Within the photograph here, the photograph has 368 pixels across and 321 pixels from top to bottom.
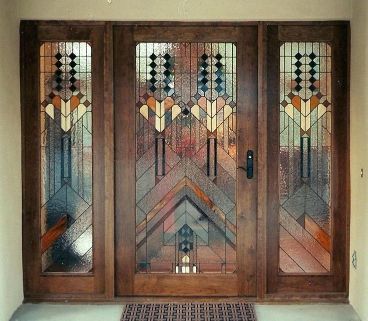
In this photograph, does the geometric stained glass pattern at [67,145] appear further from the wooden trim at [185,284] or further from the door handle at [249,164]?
the door handle at [249,164]

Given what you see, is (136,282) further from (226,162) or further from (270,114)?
(270,114)

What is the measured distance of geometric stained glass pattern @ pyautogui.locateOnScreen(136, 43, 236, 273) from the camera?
176 inches

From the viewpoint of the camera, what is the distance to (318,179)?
4480mm

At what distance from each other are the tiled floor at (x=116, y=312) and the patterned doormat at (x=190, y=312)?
0.08m

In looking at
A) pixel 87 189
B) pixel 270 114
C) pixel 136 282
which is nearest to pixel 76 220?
pixel 87 189

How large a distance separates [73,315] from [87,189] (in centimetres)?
88

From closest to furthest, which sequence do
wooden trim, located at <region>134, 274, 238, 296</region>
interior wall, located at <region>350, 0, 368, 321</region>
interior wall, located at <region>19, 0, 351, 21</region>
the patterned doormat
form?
interior wall, located at <region>350, 0, 368, 321</region>, the patterned doormat, interior wall, located at <region>19, 0, 351, 21</region>, wooden trim, located at <region>134, 274, 238, 296</region>

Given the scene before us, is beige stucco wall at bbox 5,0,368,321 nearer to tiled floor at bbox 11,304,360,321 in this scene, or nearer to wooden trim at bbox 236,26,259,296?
tiled floor at bbox 11,304,360,321

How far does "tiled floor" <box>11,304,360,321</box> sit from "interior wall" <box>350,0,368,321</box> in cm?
16

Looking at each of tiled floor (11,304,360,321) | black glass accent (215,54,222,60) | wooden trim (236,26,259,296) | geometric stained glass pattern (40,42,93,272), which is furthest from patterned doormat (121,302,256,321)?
black glass accent (215,54,222,60)

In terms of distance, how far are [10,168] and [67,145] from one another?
450mm

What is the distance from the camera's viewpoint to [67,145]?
4.47 m

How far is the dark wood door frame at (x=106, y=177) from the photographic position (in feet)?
14.5

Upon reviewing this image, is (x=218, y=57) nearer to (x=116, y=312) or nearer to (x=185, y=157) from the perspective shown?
(x=185, y=157)
